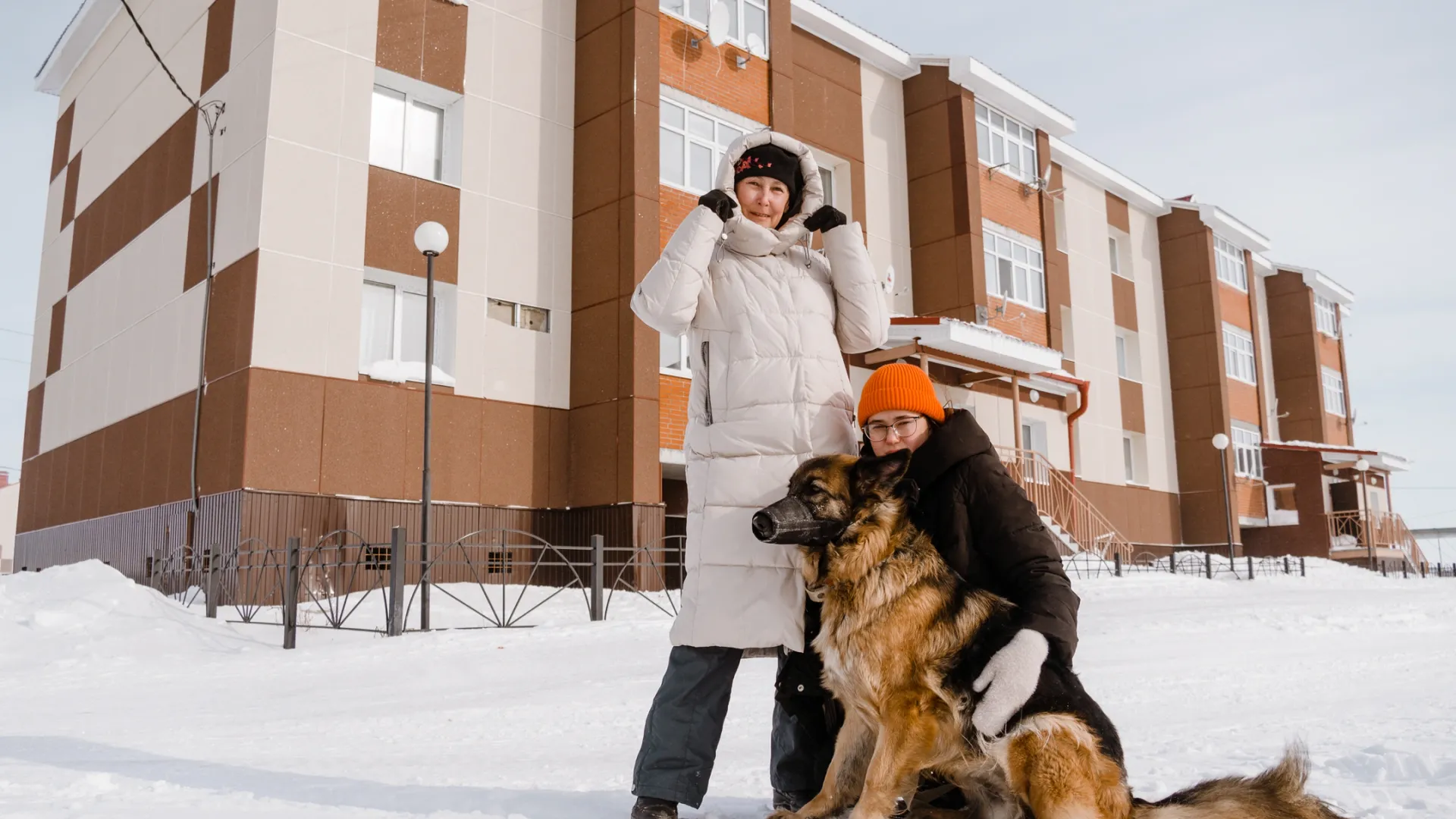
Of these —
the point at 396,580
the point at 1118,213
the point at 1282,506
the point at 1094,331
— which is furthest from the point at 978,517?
the point at 1282,506

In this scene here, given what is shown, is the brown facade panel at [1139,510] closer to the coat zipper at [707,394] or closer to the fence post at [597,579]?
the fence post at [597,579]

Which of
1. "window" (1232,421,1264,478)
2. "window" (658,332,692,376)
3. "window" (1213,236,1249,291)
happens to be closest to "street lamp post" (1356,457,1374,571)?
"window" (1232,421,1264,478)

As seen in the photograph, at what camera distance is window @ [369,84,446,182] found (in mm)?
13930

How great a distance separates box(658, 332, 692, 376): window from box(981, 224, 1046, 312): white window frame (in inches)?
330

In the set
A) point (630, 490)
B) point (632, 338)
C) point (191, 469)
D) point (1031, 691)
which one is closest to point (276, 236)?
point (191, 469)

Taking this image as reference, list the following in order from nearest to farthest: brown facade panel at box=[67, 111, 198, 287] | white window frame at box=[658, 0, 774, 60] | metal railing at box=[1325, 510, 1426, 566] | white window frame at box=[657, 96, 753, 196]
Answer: brown facade panel at box=[67, 111, 198, 287]
white window frame at box=[657, 96, 753, 196]
white window frame at box=[658, 0, 774, 60]
metal railing at box=[1325, 510, 1426, 566]

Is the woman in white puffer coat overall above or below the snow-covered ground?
above

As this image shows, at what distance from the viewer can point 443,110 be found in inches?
575

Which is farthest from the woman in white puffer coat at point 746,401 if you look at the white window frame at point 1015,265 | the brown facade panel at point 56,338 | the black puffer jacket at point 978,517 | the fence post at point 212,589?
the brown facade panel at point 56,338

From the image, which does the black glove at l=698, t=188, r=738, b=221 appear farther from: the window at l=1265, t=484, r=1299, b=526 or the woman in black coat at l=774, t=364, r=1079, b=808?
the window at l=1265, t=484, r=1299, b=526

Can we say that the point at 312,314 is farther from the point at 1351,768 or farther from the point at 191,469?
the point at 1351,768

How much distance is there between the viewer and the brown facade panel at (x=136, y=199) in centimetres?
1527

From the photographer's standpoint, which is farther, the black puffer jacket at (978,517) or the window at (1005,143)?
the window at (1005,143)

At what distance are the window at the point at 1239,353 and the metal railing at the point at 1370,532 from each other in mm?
4756
